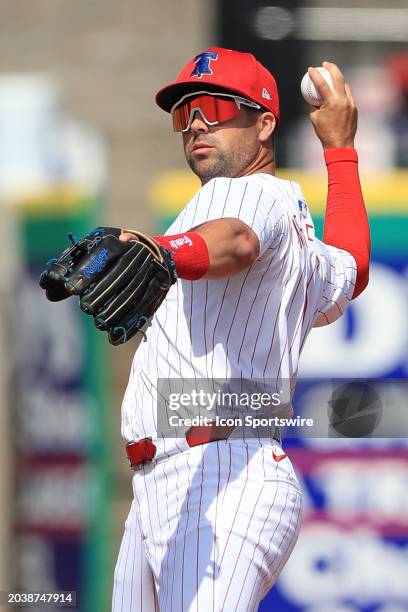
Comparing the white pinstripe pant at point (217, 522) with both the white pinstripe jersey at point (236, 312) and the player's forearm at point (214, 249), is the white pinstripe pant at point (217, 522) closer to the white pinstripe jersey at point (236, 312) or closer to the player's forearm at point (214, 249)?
the white pinstripe jersey at point (236, 312)

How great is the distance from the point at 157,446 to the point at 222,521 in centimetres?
24

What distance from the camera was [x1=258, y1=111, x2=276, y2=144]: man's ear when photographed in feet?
9.74

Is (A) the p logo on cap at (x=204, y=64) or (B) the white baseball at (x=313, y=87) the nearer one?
(A) the p logo on cap at (x=204, y=64)

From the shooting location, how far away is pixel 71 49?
6.43 m

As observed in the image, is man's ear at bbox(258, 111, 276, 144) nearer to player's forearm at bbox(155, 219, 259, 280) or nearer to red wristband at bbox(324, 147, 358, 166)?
red wristband at bbox(324, 147, 358, 166)

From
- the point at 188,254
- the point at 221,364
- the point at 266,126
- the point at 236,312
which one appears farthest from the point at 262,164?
the point at 188,254

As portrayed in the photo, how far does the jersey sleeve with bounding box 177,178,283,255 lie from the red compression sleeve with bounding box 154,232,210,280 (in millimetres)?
169

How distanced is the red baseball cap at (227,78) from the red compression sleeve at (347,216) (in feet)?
1.00

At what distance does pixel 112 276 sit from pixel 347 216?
3.54ft

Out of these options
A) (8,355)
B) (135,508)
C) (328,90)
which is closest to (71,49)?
(8,355)

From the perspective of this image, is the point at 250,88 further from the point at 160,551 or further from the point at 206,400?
the point at 160,551

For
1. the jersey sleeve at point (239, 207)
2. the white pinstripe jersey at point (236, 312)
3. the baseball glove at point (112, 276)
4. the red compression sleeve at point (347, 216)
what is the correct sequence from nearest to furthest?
the baseball glove at point (112, 276) < the jersey sleeve at point (239, 207) < the white pinstripe jersey at point (236, 312) < the red compression sleeve at point (347, 216)

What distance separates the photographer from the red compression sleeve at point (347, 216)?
315 centimetres

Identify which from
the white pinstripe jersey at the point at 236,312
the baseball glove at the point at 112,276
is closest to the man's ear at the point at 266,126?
the white pinstripe jersey at the point at 236,312
